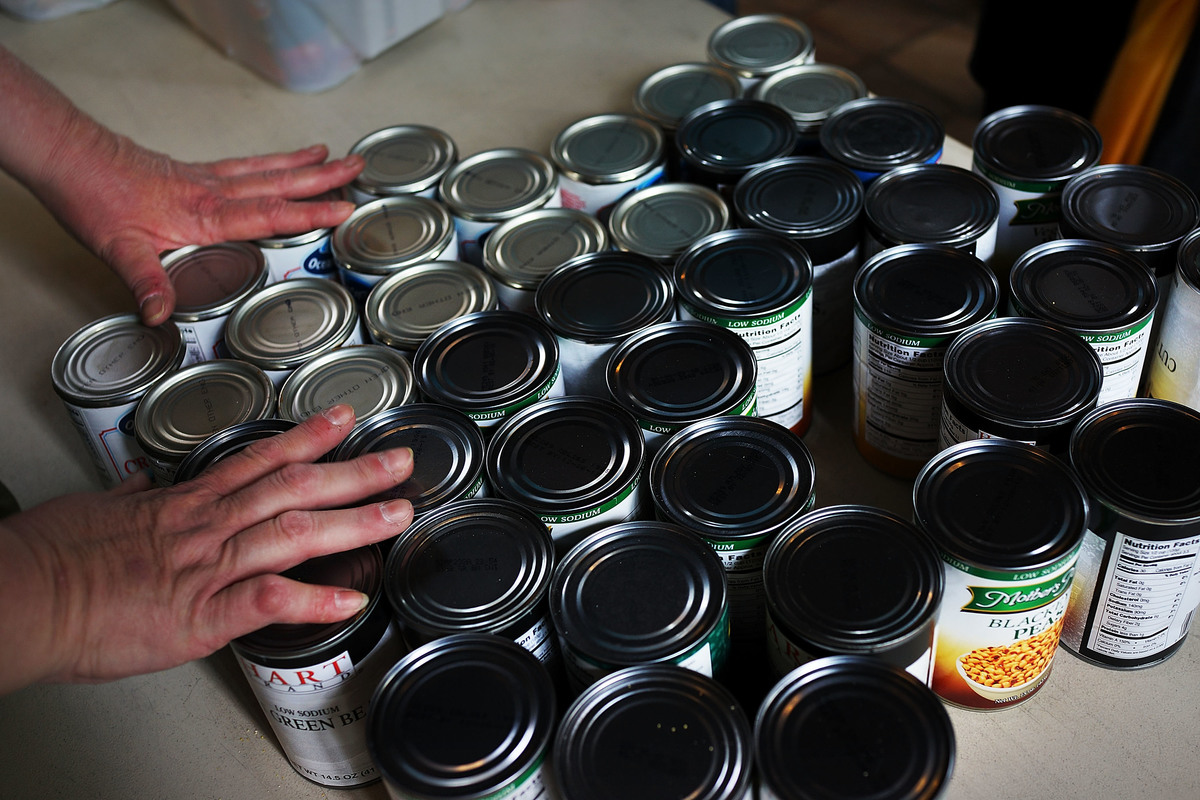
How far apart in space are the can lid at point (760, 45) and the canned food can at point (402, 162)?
591 millimetres

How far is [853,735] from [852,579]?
17 centimetres

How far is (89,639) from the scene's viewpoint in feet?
3.50

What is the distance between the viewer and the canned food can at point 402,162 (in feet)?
5.97

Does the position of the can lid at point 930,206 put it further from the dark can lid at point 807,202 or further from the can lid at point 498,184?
the can lid at point 498,184

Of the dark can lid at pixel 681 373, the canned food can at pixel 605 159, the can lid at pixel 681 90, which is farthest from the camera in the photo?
the can lid at pixel 681 90

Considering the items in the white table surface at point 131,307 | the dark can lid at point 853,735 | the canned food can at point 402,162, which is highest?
the dark can lid at point 853,735

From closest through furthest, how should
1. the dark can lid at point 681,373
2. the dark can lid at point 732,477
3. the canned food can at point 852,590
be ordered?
1. the canned food can at point 852,590
2. the dark can lid at point 732,477
3. the dark can lid at point 681,373

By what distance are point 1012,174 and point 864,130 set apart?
0.93 feet

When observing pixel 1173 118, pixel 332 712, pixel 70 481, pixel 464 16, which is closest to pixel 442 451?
pixel 332 712

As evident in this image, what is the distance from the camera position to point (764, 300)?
4.61 feet

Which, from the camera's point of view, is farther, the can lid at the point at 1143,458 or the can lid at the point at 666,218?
the can lid at the point at 666,218

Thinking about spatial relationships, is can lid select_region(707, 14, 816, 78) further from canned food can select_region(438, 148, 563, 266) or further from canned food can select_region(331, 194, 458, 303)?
canned food can select_region(331, 194, 458, 303)

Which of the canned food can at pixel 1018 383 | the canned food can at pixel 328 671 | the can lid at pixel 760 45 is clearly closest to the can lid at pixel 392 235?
the canned food can at pixel 328 671

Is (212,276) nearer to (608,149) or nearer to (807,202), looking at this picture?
(608,149)
